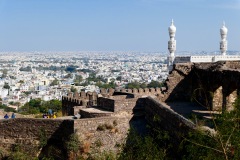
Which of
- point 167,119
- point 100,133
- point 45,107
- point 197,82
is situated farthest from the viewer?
point 45,107

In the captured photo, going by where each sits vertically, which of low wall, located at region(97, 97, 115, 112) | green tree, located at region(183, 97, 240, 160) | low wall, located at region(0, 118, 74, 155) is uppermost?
green tree, located at region(183, 97, 240, 160)

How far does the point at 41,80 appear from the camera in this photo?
15300 centimetres

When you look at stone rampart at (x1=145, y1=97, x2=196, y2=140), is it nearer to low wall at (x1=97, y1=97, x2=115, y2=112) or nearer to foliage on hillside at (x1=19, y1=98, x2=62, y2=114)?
low wall at (x1=97, y1=97, x2=115, y2=112)

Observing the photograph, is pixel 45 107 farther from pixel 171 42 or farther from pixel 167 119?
pixel 167 119

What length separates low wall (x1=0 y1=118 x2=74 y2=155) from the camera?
41.5ft

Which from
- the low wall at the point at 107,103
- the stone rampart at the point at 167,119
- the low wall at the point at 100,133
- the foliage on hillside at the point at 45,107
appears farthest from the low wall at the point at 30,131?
the foliage on hillside at the point at 45,107

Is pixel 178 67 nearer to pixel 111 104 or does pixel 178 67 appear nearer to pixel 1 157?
pixel 111 104

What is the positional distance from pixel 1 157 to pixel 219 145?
8.21m

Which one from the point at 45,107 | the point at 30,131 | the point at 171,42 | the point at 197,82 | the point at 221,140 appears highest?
the point at 171,42

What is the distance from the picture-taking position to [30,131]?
13.1 m

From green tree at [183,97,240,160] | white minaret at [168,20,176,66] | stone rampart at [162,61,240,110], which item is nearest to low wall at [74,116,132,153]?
stone rampart at [162,61,240,110]

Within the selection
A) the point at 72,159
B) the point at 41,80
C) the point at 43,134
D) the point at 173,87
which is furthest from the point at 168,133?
the point at 41,80

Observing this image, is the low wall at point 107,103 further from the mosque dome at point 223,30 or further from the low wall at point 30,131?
the mosque dome at point 223,30

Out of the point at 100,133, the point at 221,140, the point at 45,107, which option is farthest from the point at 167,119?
the point at 45,107
